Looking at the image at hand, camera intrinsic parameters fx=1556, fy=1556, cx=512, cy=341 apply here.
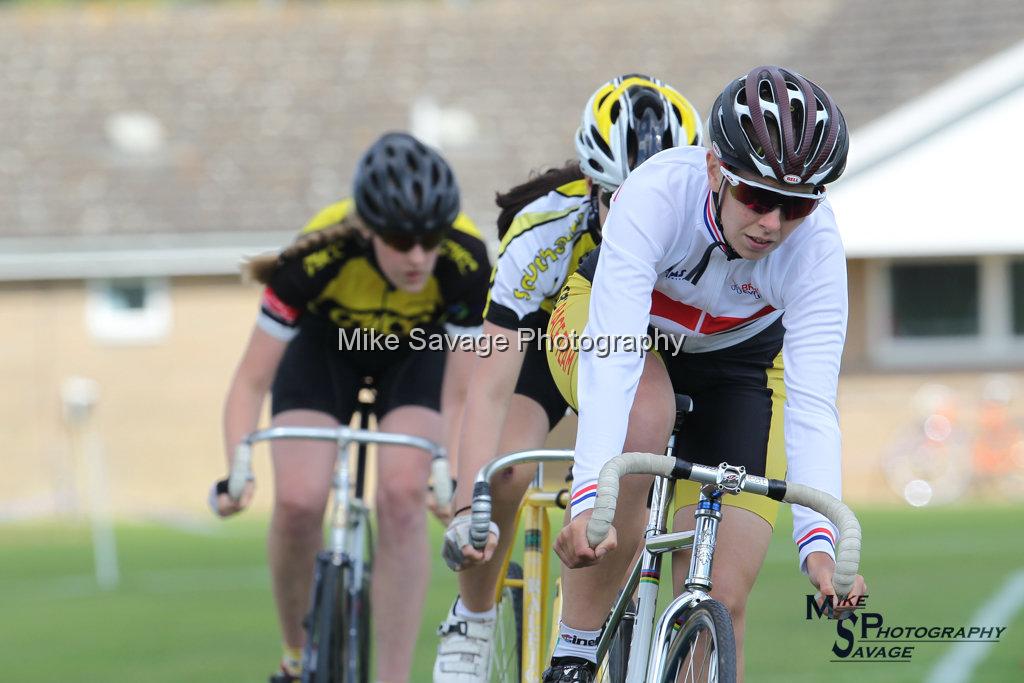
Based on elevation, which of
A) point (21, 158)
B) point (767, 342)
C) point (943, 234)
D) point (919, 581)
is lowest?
point (919, 581)

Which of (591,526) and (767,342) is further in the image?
(767,342)

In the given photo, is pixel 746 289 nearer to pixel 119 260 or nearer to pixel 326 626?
pixel 326 626

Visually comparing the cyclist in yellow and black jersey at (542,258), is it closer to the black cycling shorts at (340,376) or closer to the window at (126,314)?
the black cycling shorts at (340,376)

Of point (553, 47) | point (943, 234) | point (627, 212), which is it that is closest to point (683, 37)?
point (553, 47)

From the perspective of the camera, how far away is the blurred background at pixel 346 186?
22094mm

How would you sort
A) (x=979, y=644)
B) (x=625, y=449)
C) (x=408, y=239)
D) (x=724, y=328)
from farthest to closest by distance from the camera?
(x=979, y=644) < (x=408, y=239) < (x=724, y=328) < (x=625, y=449)

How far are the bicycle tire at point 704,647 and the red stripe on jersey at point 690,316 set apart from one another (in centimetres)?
95

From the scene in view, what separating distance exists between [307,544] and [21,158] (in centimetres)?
2089

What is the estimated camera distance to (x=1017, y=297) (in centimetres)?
2256

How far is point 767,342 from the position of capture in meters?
4.54

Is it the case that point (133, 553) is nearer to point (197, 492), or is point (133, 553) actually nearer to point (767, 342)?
point (197, 492)

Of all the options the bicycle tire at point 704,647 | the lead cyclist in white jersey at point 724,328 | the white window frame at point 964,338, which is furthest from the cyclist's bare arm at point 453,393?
the white window frame at point 964,338

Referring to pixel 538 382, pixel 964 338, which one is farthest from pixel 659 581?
pixel 964 338

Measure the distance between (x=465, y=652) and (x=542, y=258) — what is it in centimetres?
141
